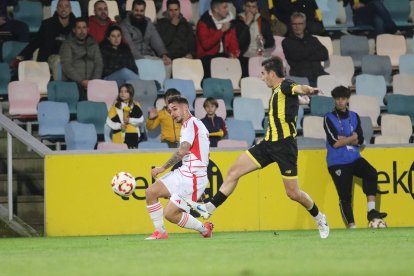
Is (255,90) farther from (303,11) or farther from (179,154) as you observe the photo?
(179,154)

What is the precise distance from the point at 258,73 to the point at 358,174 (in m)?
4.23

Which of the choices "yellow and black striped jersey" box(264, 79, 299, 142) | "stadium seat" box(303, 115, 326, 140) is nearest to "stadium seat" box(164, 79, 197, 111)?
"stadium seat" box(303, 115, 326, 140)

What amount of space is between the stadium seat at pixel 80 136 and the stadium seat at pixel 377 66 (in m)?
5.75

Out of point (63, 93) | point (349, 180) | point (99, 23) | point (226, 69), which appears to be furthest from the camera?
point (226, 69)

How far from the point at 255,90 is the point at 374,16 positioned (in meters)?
3.53

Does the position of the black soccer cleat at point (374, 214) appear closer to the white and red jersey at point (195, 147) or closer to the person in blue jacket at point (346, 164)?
the person in blue jacket at point (346, 164)

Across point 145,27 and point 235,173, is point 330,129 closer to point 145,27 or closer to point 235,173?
point 235,173

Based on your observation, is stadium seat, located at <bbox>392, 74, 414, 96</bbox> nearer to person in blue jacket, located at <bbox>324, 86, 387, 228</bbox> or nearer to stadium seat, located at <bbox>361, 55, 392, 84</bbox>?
stadium seat, located at <bbox>361, 55, 392, 84</bbox>

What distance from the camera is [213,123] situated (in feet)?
57.4

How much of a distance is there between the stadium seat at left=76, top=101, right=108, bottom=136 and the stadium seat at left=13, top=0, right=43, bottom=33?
2.73m

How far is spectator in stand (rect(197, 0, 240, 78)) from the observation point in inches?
785

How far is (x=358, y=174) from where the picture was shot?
16266 millimetres

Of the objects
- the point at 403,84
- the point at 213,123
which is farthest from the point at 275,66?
the point at 403,84

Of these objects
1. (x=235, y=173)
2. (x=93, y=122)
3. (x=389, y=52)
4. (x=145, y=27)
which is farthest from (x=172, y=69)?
(x=235, y=173)
